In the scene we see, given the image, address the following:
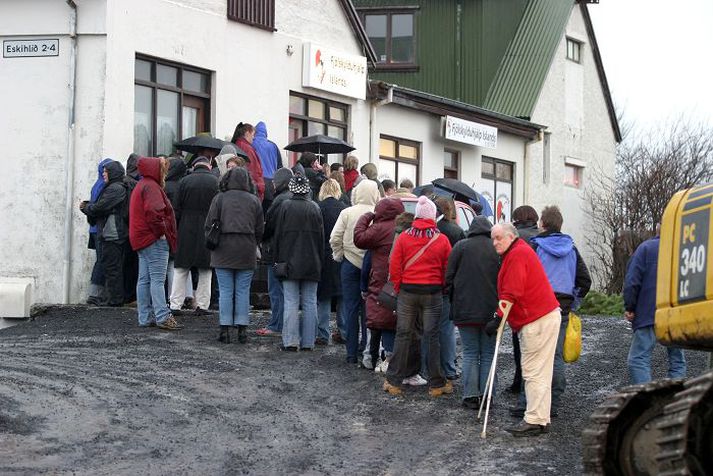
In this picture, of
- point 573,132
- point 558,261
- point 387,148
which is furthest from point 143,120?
point 573,132

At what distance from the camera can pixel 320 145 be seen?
2262 centimetres

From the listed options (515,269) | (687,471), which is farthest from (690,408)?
(515,269)

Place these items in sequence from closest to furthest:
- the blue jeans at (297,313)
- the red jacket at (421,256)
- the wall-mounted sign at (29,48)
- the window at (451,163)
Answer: the red jacket at (421,256)
the blue jeans at (297,313)
the wall-mounted sign at (29,48)
the window at (451,163)

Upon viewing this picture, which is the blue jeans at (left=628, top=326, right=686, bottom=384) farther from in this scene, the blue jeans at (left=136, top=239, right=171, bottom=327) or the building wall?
the building wall

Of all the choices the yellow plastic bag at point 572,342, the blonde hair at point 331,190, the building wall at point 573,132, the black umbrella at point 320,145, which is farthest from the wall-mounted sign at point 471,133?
the yellow plastic bag at point 572,342

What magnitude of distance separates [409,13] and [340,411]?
24602mm

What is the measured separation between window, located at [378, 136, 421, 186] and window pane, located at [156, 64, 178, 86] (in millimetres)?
6772

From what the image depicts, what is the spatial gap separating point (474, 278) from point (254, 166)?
7.80m

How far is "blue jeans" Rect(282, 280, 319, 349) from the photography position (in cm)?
1494

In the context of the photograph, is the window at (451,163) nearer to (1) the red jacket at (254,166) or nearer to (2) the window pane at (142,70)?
(2) the window pane at (142,70)

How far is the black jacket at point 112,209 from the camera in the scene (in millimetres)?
18031

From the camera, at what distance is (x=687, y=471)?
23.2ft

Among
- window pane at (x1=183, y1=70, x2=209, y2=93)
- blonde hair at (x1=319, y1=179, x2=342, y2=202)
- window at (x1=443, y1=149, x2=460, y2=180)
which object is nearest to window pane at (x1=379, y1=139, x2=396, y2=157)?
window at (x1=443, y1=149, x2=460, y2=180)

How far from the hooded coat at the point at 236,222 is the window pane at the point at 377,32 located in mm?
20215
